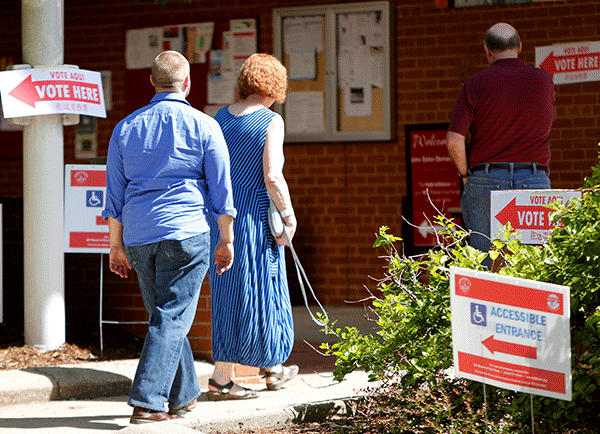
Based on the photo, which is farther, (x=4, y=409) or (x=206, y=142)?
(x=4, y=409)

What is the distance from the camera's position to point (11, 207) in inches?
283

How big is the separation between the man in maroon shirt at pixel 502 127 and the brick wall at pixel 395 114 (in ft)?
10.0

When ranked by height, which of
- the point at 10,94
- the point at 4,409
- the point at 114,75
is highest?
the point at 114,75

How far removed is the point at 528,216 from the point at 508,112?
91 cm

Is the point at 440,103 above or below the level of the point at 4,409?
above

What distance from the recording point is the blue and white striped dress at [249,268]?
210 inches

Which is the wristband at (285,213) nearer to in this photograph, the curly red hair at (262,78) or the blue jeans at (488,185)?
the curly red hair at (262,78)

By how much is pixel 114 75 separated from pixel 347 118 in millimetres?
2710

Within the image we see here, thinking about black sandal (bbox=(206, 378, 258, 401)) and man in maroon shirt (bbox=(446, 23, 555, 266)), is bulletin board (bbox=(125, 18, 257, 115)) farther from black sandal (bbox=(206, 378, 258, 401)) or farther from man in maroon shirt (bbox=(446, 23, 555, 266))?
black sandal (bbox=(206, 378, 258, 401))

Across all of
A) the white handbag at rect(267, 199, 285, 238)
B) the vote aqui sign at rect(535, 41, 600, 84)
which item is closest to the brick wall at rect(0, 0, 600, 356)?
the vote aqui sign at rect(535, 41, 600, 84)

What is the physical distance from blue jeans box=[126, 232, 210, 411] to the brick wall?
189 inches

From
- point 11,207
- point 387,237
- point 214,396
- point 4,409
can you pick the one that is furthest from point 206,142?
point 11,207

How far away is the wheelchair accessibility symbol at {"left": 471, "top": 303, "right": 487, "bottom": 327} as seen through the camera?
3398mm

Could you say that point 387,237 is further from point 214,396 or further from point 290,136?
point 290,136
